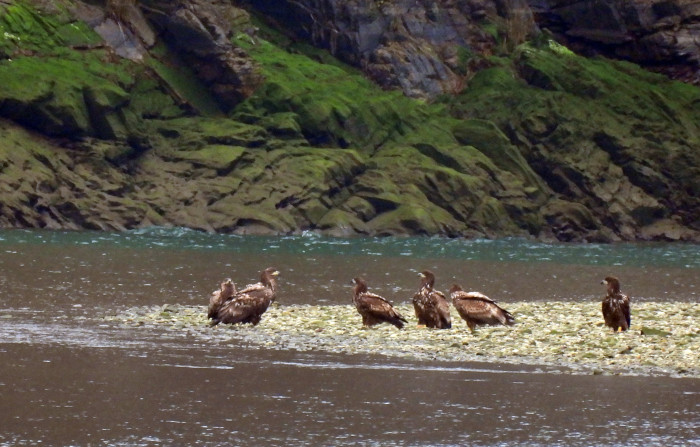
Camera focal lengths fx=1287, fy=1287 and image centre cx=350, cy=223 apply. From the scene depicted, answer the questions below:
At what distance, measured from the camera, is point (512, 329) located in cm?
2436

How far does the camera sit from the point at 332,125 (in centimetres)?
8188

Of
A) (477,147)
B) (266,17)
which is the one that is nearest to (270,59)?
(266,17)

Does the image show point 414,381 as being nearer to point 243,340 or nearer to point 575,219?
point 243,340

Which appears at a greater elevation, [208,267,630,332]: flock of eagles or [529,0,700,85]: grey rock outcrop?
[529,0,700,85]: grey rock outcrop

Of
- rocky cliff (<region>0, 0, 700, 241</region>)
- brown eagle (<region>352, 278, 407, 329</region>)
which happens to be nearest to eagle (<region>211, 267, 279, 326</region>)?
brown eagle (<region>352, 278, 407, 329</region>)

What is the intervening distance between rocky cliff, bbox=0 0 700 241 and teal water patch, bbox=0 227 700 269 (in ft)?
12.8

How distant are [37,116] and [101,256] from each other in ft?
91.7

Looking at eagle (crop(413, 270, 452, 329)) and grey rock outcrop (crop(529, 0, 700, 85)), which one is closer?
eagle (crop(413, 270, 452, 329))

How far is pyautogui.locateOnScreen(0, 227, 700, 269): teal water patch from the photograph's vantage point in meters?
56.4

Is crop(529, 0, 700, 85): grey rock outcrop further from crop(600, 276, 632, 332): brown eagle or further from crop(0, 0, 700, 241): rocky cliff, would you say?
crop(600, 276, 632, 332): brown eagle

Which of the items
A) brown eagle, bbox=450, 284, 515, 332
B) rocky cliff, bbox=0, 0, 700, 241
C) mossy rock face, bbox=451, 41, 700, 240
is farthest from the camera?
mossy rock face, bbox=451, 41, 700, 240

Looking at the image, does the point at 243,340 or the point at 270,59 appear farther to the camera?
the point at 270,59

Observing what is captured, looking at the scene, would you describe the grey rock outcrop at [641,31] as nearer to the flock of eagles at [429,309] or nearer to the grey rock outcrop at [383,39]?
the grey rock outcrop at [383,39]

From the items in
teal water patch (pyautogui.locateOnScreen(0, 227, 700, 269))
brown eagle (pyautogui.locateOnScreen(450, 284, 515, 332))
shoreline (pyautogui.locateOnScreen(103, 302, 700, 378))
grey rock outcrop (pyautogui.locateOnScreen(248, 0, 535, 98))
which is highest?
grey rock outcrop (pyautogui.locateOnScreen(248, 0, 535, 98))
